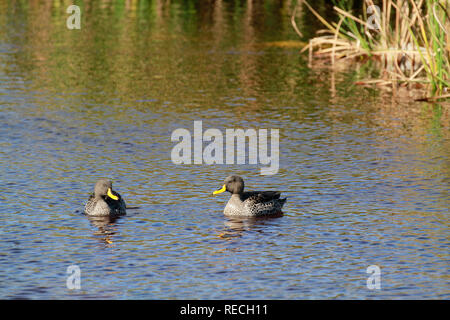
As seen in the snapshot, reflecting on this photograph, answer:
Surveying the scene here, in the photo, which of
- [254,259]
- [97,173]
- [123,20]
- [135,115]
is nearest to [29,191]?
[97,173]

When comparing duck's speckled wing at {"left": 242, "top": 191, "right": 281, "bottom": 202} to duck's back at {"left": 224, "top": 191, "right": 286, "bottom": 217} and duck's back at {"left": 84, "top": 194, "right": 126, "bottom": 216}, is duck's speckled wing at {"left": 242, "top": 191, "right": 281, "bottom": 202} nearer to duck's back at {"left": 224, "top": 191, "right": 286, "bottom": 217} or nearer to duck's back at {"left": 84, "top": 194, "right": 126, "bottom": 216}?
duck's back at {"left": 224, "top": 191, "right": 286, "bottom": 217}

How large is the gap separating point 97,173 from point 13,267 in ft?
16.7

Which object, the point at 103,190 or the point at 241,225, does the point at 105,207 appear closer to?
the point at 103,190

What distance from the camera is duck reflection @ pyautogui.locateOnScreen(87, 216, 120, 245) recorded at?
1416 centimetres

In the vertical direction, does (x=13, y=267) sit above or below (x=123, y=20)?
below

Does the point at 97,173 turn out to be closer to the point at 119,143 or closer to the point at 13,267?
the point at 119,143

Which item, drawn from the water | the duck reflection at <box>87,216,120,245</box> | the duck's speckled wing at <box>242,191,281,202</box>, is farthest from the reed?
the duck reflection at <box>87,216,120,245</box>

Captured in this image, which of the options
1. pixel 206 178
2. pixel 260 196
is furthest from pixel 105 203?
pixel 206 178

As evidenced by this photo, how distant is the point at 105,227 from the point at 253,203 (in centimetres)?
223

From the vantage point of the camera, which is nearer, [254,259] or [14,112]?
[254,259]

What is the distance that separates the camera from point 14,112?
23.0m

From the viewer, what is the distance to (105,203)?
49.5 ft
